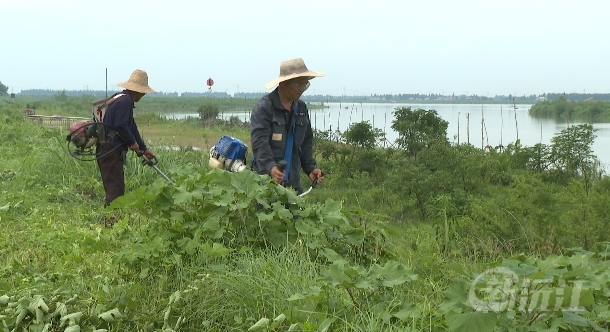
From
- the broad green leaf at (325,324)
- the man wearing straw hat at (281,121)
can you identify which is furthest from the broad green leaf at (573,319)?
the man wearing straw hat at (281,121)

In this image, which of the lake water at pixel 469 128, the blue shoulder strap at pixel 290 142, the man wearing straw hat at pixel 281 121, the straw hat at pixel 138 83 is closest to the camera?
the man wearing straw hat at pixel 281 121

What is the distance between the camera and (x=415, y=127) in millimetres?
10984

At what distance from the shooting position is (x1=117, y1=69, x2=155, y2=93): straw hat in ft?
21.4

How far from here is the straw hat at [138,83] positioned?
6.54 meters

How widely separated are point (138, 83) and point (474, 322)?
191 inches

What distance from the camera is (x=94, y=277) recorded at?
13.0ft

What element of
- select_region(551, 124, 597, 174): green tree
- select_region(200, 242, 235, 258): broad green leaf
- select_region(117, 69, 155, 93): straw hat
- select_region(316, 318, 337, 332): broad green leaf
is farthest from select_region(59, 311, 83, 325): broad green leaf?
select_region(551, 124, 597, 174): green tree

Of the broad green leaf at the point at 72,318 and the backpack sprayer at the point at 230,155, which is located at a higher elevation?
the backpack sprayer at the point at 230,155

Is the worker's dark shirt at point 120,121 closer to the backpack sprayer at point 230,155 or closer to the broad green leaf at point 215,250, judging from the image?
the backpack sprayer at point 230,155

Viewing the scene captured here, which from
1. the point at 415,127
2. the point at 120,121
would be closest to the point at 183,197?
the point at 120,121

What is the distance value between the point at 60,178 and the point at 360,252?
18.2ft

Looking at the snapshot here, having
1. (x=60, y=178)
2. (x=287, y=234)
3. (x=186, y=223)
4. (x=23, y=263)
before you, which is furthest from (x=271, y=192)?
(x=60, y=178)

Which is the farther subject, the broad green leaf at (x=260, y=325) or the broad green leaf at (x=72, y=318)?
the broad green leaf at (x=72, y=318)

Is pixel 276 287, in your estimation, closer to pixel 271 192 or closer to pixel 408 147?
pixel 271 192
